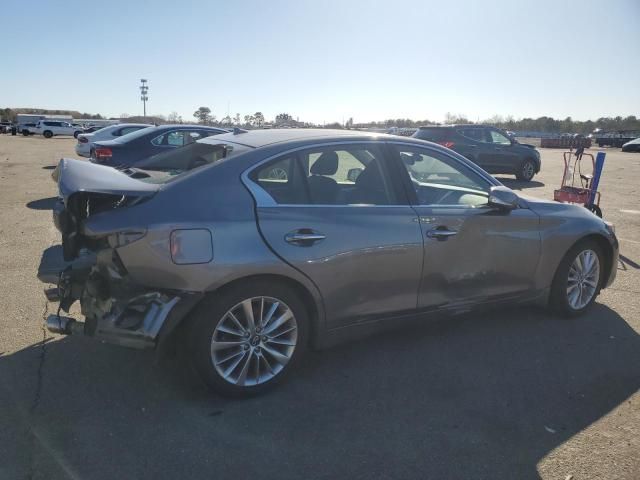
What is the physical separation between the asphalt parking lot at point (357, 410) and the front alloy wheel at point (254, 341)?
6.9 inches

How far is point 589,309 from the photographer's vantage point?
489 cm

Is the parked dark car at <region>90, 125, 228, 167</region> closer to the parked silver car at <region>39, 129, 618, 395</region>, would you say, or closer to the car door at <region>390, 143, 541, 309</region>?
the parked silver car at <region>39, 129, 618, 395</region>

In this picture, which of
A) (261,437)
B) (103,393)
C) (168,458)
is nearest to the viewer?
(168,458)

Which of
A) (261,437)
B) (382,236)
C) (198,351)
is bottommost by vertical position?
(261,437)

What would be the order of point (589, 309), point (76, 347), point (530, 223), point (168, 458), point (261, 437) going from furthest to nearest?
1. point (589, 309)
2. point (530, 223)
3. point (76, 347)
4. point (261, 437)
5. point (168, 458)

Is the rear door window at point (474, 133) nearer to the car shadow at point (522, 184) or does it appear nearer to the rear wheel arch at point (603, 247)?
the car shadow at point (522, 184)

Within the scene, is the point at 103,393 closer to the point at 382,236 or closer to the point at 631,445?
the point at 382,236

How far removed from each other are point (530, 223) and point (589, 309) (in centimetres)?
128

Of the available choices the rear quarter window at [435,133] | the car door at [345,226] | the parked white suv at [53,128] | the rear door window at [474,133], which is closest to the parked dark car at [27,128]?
the parked white suv at [53,128]

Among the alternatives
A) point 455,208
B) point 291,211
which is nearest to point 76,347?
point 291,211

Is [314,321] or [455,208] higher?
[455,208]

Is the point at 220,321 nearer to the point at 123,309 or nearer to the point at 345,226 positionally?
the point at 123,309

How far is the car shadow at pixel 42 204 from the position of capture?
9.27 m

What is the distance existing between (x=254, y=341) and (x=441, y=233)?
60.5 inches
